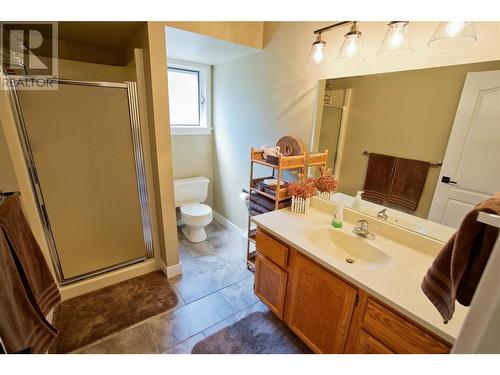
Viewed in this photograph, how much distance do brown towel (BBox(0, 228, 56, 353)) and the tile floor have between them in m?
0.56

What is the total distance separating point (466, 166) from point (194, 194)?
2.55 metres

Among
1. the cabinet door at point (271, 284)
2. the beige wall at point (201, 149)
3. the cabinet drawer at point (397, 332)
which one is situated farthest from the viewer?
the beige wall at point (201, 149)

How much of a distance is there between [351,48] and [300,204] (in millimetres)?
1050

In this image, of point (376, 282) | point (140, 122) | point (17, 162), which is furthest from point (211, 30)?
point (376, 282)

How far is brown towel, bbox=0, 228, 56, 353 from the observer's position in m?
0.82

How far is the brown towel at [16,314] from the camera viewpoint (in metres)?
0.82

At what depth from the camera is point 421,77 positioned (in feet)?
3.80

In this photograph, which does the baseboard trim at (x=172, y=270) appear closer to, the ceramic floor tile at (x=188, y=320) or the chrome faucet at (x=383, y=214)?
the ceramic floor tile at (x=188, y=320)

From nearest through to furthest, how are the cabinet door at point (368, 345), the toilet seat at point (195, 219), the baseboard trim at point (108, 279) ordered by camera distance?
the cabinet door at point (368, 345)
the baseboard trim at point (108, 279)
the toilet seat at point (195, 219)

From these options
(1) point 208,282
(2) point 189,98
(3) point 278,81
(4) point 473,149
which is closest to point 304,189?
(4) point 473,149

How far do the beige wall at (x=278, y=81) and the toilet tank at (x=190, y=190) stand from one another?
263mm

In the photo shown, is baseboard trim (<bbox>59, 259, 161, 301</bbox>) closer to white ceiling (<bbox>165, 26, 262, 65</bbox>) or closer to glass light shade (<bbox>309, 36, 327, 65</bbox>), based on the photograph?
white ceiling (<bbox>165, 26, 262, 65</bbox>)

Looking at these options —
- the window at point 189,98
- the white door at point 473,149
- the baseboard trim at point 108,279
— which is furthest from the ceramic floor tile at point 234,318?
the window at point 189,98
